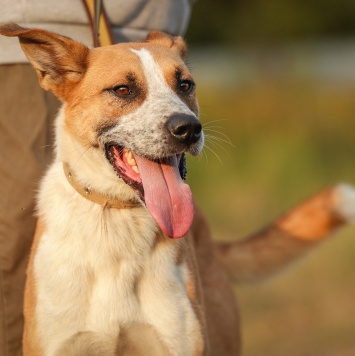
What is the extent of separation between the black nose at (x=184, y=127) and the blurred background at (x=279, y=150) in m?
0.27

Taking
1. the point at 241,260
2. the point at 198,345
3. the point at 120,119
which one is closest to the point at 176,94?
the point at 120,119

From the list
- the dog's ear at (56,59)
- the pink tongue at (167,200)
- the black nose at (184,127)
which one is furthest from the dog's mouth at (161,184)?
the dog's ear at (56,59)

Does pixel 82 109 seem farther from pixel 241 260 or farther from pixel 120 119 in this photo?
pixel 241 260

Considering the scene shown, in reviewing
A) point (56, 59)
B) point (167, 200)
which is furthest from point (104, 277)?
point (56, 59)

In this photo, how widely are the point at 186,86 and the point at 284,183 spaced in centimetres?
595

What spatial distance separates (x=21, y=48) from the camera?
4.05 meters

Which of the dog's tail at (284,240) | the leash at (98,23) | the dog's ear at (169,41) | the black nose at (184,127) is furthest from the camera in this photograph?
the dog's tail at (284,240)

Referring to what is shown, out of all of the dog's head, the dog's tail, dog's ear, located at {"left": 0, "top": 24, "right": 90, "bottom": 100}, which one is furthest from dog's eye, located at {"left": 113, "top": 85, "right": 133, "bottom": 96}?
the dog's tail

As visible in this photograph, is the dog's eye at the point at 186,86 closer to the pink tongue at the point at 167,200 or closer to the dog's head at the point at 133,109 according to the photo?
the dog's head at the point at 133,109

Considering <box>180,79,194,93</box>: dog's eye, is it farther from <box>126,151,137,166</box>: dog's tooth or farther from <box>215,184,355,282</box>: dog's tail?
<box>215,184,355,282</box>: dog's tail

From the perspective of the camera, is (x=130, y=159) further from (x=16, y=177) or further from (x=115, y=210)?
(x=16, y=177)

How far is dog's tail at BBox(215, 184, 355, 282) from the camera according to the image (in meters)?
4.80

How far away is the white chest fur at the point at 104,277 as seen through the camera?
3.70 m

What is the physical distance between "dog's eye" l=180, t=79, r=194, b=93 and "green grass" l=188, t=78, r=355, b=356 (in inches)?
13.6
